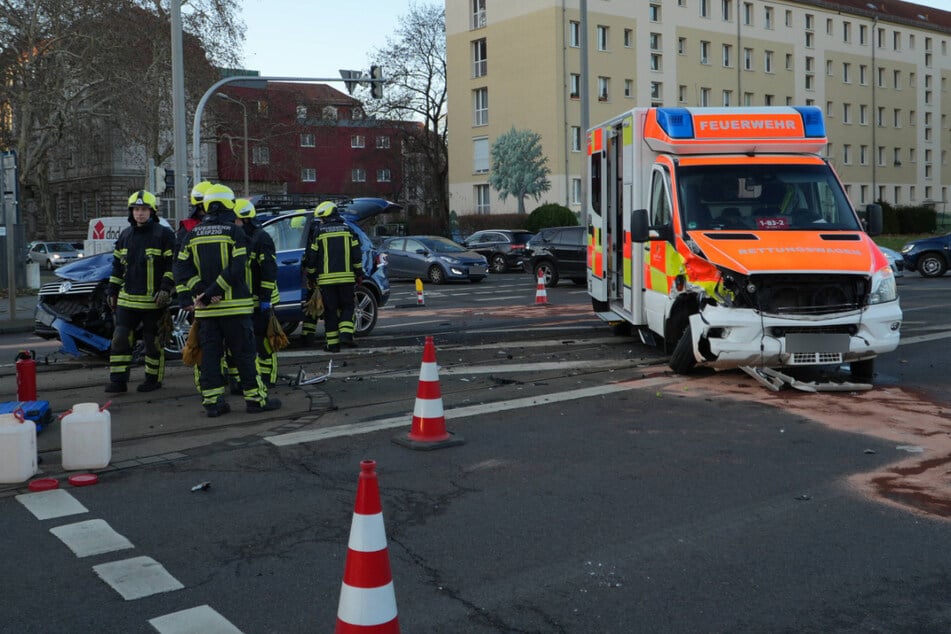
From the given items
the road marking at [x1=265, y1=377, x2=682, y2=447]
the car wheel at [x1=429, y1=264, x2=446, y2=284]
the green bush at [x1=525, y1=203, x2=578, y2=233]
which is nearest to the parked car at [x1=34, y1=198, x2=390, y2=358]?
the road marking at [x1=265, y1=377, x2=682, y2=447]

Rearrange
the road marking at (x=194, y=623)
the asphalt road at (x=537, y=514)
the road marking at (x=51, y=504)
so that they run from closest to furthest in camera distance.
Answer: the road marking at (x=194, y=623)
the asphalt road at (x=537, y=514)
the road marking at (x=51, y=504)

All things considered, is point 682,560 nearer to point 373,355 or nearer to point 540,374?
point 540,374

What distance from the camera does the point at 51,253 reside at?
4862 centimetres

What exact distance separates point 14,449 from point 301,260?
22.5 feet

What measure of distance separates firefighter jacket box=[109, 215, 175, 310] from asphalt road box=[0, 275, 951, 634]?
98 centimetres

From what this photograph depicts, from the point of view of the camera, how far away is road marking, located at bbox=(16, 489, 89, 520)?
5.66 metres

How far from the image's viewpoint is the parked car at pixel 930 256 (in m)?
29.0

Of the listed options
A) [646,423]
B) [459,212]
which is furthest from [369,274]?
[459,212]

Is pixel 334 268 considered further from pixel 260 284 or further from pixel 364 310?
pixel 260 284

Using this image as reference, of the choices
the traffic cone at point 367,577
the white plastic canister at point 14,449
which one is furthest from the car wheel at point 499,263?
the traffic cone at point 367,577

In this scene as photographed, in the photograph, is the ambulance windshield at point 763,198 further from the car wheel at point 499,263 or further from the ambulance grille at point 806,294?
the car wheel at point 499,263

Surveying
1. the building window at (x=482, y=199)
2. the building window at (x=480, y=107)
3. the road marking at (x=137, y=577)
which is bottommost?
the road marking at (x=137, y=577)

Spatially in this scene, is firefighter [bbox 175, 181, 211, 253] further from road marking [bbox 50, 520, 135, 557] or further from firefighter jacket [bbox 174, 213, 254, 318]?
road marking [bbox 50, 520, 135, 557]

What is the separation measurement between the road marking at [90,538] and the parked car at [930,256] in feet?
93.3
